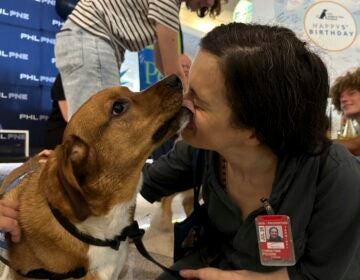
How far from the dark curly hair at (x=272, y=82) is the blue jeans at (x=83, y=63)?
813 mm

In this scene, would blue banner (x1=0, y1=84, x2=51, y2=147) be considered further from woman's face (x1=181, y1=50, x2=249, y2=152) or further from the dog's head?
woman's face (x1=181, y1=50, x2=249, y2=152)

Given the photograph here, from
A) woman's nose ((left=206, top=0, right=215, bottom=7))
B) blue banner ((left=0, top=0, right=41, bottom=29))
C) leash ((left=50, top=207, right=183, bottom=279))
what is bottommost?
leash ((left=50, top=207, right=183, bottom=279))

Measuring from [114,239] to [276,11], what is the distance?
2.99m

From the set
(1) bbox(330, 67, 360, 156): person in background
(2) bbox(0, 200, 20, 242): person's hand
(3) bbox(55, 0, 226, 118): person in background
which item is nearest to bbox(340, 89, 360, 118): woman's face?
(1) bbox(330, 67, 360, 156): person in background

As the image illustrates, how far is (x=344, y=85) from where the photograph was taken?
9.25 ft

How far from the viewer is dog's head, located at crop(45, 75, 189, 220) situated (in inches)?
47.8

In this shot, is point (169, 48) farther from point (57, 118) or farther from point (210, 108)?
point (57, 118)

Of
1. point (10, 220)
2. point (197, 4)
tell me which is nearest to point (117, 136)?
point (10, 220)

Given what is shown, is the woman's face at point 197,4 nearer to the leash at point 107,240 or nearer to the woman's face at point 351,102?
the leash at point 107,240

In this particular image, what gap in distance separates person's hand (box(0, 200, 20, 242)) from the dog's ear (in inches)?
8.3

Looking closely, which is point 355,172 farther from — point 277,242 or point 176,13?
point 176,13

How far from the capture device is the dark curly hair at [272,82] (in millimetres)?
1068

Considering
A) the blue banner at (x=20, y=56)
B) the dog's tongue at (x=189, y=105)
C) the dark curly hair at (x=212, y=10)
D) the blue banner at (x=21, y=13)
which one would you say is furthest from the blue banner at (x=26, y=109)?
the dog's tongue at (x=189, y=105)

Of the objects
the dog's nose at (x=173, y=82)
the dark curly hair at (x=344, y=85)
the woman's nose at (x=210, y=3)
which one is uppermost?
the woman's nose at (x=210, y=3)
